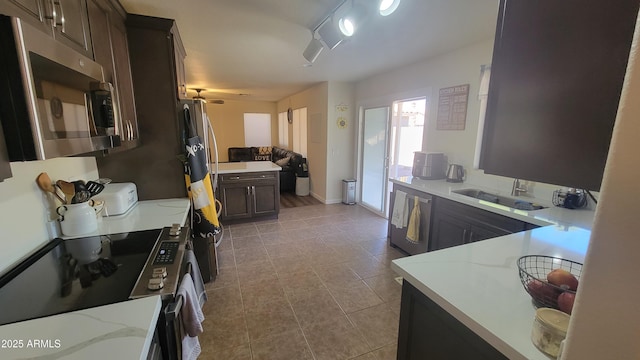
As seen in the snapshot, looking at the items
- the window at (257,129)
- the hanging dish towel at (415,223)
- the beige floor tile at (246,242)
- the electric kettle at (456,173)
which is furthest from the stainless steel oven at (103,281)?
the window at (257,129)

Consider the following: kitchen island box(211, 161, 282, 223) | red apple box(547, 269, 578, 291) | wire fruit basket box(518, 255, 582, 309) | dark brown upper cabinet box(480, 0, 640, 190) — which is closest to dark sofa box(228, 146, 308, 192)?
kitchen island box(211, 161, 282, 223)

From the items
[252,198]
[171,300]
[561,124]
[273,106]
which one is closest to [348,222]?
[252,198]

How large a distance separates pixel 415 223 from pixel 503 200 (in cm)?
83

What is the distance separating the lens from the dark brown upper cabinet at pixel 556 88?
52 centimetres

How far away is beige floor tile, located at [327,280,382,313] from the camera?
2.27m

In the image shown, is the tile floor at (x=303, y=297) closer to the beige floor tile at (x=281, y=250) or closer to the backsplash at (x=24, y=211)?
the beige floor tile at (x=281, y=250)

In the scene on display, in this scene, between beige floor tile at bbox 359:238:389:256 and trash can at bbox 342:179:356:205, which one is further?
trash can at bbox 342:179:356:205

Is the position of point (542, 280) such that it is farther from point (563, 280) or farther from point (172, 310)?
point (172, 310)

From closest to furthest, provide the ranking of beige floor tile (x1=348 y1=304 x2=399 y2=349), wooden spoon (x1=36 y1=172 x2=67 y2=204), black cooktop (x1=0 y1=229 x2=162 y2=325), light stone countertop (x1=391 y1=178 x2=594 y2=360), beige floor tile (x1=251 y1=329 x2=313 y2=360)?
light stone countertop (x1=391 y1=178 x2=594 y2=360) → black cooktop (x1=0 y1=229 x2=162 y2=325) → wooden spoon (x1=36 y1=172 x2=67 y2=204) → beige floor tile (x1=251 y1=329 x2=313 y2=360) → beige floor tile (x1=348 y1=304 x2=399 y2=349)

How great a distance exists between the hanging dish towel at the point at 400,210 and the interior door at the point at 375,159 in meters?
1.32

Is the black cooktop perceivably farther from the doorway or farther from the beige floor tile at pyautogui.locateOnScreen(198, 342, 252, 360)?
the doorway

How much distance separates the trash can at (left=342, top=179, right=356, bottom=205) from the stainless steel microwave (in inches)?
169

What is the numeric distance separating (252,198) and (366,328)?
2.68 m

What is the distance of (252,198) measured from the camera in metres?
4.15
